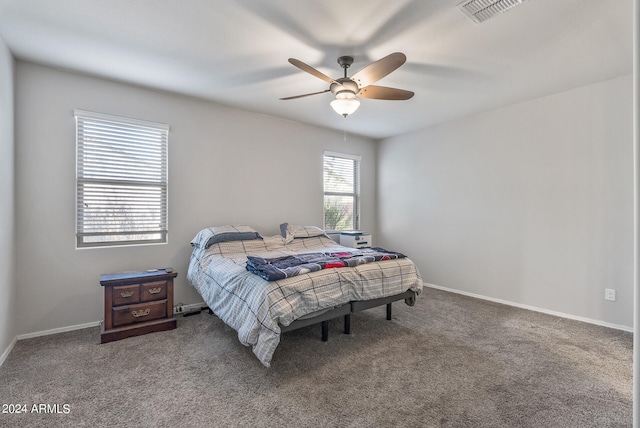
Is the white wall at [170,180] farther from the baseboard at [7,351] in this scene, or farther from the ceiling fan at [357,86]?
the ceiling fan at [357,86]

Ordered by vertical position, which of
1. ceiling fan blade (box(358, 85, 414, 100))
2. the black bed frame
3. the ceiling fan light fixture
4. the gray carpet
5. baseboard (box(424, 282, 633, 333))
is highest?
ceiling fan blade (box(358, 85, 414, 100))

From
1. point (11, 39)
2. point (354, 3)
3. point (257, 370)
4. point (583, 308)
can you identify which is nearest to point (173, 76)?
point (11, 39)

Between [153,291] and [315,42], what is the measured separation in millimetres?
2802

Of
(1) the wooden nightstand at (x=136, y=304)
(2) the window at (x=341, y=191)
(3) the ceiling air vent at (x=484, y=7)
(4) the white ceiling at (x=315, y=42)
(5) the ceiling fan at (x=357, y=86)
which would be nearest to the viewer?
(3) the ceiling air vent at (x=484, y=7)

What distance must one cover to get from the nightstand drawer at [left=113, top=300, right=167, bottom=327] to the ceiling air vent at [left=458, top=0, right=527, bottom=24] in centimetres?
361

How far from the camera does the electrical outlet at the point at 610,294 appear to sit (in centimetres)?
303

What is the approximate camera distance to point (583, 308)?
3229 millimetres

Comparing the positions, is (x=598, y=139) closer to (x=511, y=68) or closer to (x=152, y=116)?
(x=511, y=68)

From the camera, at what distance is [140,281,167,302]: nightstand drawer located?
2.87 metres

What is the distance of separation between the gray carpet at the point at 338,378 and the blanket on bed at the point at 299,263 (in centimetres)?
72

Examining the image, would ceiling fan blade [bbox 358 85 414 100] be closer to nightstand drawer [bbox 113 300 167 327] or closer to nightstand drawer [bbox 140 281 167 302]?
nightstand drawer [bbox 140 281 167 302]

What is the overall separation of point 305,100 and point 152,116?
5.97 ft

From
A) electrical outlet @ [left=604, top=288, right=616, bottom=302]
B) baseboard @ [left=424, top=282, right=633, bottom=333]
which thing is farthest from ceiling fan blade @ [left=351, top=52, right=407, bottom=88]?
baseboard @ [left=424, top=282, right=633, bottom=333]

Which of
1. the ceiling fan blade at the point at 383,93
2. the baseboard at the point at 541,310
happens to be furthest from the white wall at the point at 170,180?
the baseboard at the point at 541,310
